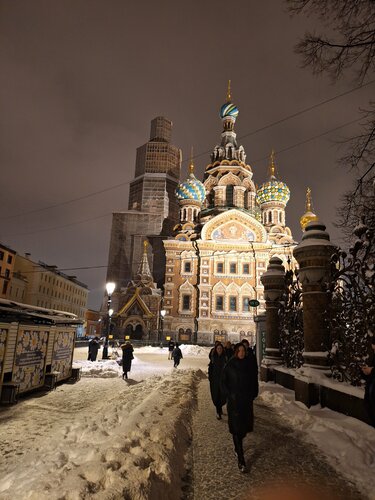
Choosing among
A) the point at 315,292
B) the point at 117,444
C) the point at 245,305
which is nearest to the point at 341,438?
the point at 315,292

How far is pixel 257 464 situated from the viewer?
384 centimetres

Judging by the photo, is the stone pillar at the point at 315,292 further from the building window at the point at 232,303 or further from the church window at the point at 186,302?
the church window at the point at 186,302

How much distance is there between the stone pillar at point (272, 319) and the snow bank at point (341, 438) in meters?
2.75

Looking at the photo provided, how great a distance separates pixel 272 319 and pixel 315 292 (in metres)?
3.17

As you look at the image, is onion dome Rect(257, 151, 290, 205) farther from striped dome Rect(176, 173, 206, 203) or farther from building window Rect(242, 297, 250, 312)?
building window Rect(242, 297, 250, 312)

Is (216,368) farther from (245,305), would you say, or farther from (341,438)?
(245,305)

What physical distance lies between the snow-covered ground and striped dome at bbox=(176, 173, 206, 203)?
113ft

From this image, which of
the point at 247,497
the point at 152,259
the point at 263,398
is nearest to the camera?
the point at 247,497

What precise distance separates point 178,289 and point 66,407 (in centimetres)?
2804

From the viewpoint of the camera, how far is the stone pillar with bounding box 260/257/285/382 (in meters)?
9.03

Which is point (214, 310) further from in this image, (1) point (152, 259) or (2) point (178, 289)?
(1) point (152, 259)

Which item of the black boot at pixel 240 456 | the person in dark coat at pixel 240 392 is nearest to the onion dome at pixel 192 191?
the person in dark coat at pixel 240 392

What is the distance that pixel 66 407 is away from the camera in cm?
687

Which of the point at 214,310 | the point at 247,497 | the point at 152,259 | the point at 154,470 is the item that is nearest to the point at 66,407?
the point at 154,470
